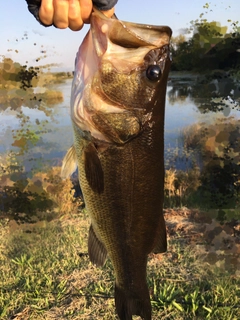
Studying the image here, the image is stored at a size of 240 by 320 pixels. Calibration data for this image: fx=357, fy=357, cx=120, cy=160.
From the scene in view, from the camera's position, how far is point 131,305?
3.43 feet

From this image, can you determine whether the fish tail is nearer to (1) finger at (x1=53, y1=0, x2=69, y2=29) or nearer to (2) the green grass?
(1) finger at (x1=53, y1=0, x2=69, y2=29)

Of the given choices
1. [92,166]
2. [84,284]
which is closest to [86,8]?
[92,166]

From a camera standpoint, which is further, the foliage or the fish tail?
the foliage

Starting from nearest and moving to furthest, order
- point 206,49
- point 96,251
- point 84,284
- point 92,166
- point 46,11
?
point 46,11, point 92,166, point 96,251, point 84,284, point 206,49

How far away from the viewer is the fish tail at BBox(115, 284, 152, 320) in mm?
1039

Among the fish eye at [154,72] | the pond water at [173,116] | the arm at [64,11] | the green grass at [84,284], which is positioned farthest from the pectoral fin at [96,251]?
the pond water at [173,116]

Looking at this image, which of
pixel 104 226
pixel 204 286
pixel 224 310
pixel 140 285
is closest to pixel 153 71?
pixel 104 226

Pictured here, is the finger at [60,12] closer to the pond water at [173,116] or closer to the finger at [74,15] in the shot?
the finger at [74,15]

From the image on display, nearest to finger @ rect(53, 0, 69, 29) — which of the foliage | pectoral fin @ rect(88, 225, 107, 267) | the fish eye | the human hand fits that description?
the human hand

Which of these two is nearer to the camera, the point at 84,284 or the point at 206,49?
the point at 84,284

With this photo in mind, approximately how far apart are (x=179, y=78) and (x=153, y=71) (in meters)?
2.22

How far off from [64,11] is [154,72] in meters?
0.25

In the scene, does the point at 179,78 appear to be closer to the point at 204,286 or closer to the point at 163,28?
the point at 204,286

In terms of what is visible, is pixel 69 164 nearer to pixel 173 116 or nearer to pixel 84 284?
pixel 84 284
